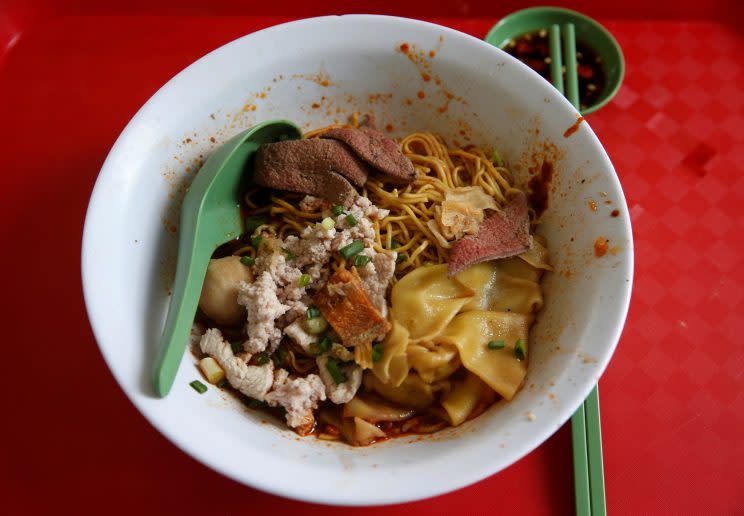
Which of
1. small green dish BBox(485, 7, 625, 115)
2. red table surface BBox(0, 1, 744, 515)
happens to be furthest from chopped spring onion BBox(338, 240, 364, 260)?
small green dish BBox(485, 7, 625, 115)

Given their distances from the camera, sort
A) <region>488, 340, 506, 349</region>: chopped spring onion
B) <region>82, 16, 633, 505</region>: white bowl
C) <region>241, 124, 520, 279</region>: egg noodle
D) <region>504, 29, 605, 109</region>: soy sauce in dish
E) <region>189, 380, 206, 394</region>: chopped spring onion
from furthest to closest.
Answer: <region>504, 29, 605, 109</region>: soy sauce in dish
<region>241, 124, 520, 279</region>: egg noodle
<region>488, 340, 506, 349</region>: chopped spring onion
<region>189, 380, 206, 394</region>: chopped spring onion
<region>82, 16, 633, 505</region>: white bowl

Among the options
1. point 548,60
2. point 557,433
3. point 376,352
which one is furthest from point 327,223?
point 548,60

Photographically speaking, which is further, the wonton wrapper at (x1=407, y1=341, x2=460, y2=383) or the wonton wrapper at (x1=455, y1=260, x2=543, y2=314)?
the wonton wrapper at (x1=455, y1=260, x2=543, y2=314)

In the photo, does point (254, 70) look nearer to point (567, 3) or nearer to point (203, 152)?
point (203, 152)

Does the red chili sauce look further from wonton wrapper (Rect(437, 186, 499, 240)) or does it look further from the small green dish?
the small green dish

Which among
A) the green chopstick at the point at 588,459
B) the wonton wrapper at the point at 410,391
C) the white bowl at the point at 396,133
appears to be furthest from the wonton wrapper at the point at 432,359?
the green chopstick at the point at 588,459
